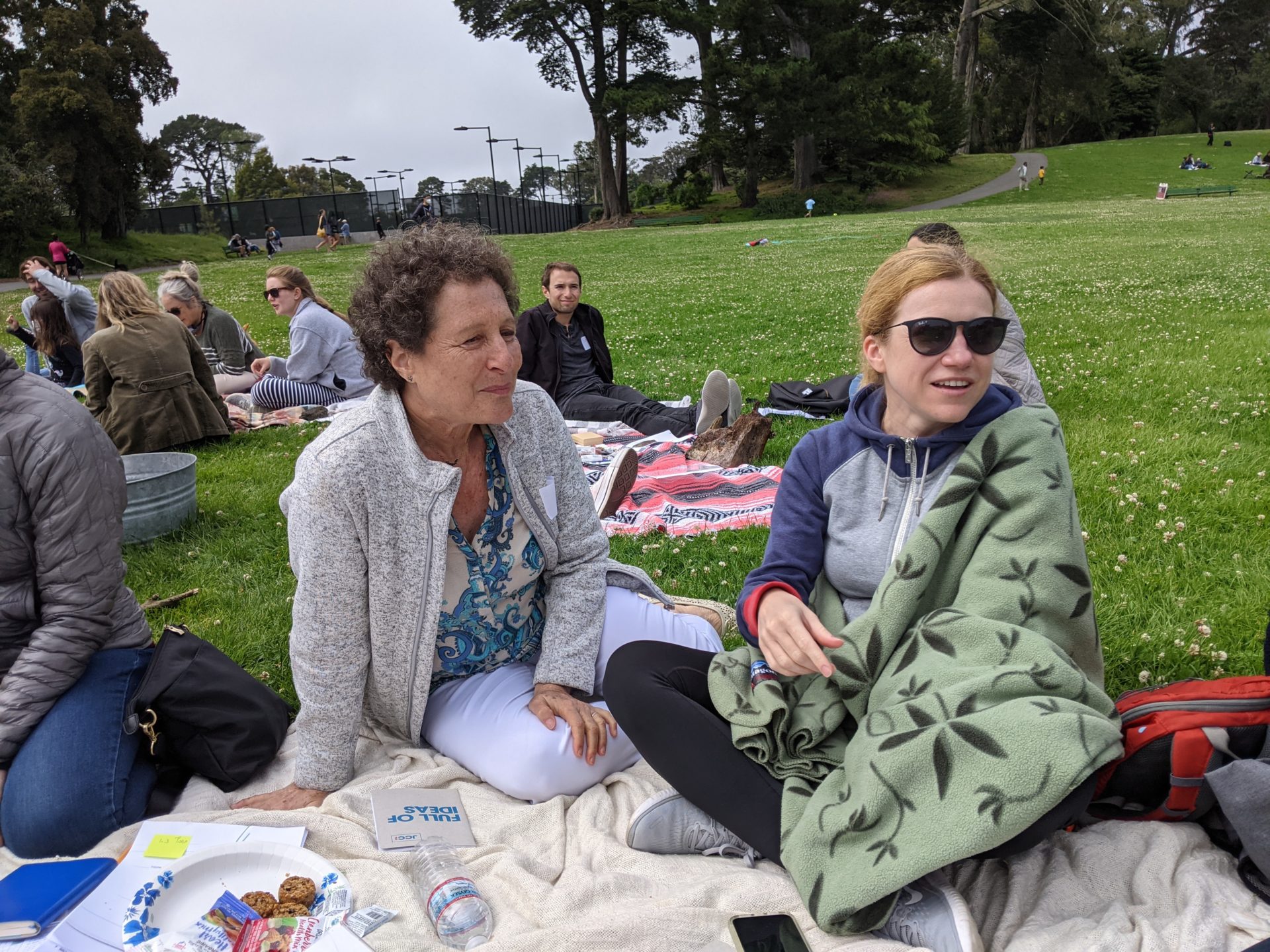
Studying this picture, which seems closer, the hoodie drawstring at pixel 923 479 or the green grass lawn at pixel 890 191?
the hoodie drawstring at pixel 923 479

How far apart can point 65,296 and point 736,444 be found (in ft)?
26.1

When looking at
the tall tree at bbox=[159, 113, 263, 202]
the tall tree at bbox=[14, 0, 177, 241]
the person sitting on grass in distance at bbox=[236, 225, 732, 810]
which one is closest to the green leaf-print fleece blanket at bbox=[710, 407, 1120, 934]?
the person sitting on grass in distance at bbox=[236, 225, 732, 810]

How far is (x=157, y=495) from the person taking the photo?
5.36 metres

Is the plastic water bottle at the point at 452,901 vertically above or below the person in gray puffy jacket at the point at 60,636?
below

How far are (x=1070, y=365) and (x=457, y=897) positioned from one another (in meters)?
7.87

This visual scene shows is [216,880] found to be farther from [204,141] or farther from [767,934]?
[204,141]

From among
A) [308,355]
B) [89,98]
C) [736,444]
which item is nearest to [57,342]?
[308,355]

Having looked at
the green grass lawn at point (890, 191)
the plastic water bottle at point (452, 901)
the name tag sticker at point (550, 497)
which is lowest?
the plastic water bottle at point (452, 901)

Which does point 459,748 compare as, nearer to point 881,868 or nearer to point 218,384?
point 881,868

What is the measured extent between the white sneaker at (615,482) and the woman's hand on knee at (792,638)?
2953 mm

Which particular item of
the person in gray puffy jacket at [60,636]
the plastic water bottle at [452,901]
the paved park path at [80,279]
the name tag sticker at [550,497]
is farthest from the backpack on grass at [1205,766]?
the paved park path at [80,279]

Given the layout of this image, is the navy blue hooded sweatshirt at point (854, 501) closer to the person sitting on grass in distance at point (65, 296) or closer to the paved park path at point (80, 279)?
the person sitting on grass in distance at point (65, 296)

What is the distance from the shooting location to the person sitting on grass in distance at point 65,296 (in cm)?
949

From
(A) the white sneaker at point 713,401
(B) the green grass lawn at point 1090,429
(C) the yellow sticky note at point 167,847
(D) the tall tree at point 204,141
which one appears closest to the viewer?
(C) the yellow sticky note at point 167,847
